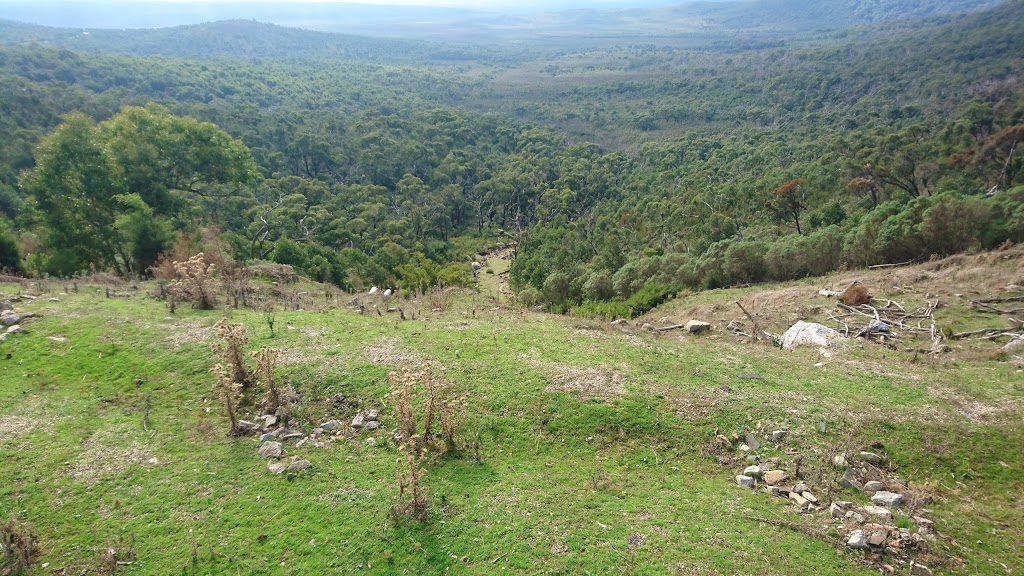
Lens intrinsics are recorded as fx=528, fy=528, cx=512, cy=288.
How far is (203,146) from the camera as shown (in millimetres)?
25781

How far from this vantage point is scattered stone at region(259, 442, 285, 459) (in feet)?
26.2

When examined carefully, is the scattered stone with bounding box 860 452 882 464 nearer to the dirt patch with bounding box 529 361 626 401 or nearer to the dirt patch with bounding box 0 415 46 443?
the dirt patch with bounding box 529 361 626 401

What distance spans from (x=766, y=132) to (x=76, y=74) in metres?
117

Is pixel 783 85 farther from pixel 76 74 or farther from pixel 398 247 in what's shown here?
pixel 76 74

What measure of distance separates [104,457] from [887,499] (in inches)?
437

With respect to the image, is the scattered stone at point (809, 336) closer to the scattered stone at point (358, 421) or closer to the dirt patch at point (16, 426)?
the scattered stone at point (358, 421)

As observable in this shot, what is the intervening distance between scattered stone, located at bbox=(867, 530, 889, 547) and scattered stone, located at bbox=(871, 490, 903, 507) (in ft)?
2.61

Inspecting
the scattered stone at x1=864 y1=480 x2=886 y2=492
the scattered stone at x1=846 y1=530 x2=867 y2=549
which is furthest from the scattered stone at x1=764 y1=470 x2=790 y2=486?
the scattered stone at x1=846 y1=530 x2=867 y2=549

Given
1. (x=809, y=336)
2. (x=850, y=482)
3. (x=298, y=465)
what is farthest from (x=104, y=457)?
(x=809, y=336)

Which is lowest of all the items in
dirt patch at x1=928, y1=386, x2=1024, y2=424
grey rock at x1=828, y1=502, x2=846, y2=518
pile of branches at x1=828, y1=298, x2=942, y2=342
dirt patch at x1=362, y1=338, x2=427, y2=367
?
pile of branches at x1=828, y1=298, x2=942, y2=342

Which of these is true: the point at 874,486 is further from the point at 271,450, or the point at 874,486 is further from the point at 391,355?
the point at 271,450

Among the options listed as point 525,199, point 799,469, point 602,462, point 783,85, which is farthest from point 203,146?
point 783,85

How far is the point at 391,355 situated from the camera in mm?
10961

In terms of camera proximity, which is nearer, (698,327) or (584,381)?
(584,381)
